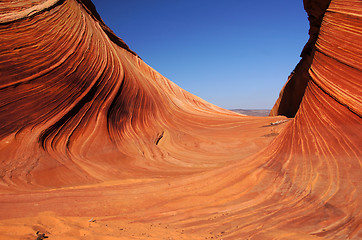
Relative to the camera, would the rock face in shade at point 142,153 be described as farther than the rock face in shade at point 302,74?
No

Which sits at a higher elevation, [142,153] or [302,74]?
[302,74]

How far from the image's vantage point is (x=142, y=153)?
21.4 ft

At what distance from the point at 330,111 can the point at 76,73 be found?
18.4 feet

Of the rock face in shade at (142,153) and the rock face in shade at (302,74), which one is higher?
the rock face in shade at (302,74)

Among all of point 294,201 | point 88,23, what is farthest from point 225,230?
point 88,23

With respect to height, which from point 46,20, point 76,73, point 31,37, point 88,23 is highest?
point 88,23

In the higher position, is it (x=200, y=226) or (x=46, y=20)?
(x=46, y=20)

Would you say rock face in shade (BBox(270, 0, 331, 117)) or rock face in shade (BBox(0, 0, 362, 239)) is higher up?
rock face in shade (BBox(270, 0, 331, 117))

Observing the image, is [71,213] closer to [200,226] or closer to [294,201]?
[200,226]

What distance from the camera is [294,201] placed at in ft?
9.55

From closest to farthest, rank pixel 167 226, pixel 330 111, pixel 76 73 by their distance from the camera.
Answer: pixel 167 226 → pixel 330 111 → pixel 76 73

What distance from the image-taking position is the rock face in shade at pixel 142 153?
2.64 meters

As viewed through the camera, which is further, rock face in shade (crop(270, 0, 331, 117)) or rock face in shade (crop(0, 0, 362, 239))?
rock face in shade (crop(270, 0, 331, 117))

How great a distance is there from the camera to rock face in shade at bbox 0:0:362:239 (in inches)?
104
